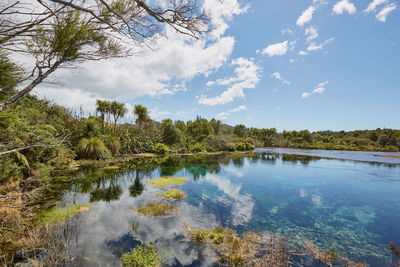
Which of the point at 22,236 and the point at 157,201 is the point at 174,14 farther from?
the point at 157,201

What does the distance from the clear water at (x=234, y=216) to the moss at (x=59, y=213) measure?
0.43 meters

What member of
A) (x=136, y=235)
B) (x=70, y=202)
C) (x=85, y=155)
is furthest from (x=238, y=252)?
(x=85, y=155)

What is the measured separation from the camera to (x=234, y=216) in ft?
22.0

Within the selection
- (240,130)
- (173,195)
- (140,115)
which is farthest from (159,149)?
(240,130)

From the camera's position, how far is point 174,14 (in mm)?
3168

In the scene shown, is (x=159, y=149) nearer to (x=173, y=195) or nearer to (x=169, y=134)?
(x=169, y=134)

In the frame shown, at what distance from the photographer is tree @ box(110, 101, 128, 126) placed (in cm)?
2473

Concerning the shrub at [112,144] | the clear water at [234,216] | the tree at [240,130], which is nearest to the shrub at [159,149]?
the shrub at [112,144]

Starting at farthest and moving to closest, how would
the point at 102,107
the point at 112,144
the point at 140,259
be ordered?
the point at 102,107 < the point at 112,144 < the point at 140,259

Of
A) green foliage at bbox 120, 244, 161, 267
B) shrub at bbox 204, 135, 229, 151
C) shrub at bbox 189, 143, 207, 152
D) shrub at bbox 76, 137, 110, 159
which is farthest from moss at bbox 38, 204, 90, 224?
shrub at bbox 204, 135, 229, 151

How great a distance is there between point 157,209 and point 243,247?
3.54 metres

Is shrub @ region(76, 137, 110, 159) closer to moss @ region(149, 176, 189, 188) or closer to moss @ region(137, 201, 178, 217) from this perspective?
moss @ region(149, 176, 189, 188)

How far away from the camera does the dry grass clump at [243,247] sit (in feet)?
13.0

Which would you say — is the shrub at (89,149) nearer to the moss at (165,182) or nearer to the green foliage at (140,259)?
the moss at (165,182)
